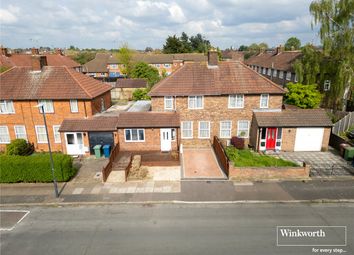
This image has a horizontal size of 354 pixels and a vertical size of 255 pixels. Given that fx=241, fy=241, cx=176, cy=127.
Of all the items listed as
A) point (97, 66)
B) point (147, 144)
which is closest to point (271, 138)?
point (147, 144)

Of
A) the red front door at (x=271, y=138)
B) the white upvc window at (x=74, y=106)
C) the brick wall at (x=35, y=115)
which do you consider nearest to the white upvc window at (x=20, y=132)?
the brick wall at (x=35, y=115)

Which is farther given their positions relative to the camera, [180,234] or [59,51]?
[59,51]

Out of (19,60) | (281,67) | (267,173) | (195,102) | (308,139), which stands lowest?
(267,173)

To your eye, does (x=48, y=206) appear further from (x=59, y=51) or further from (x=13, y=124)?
(x=59, y=51)

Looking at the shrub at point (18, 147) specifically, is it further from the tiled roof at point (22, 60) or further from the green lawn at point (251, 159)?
the tiled roof at point (22, 60)

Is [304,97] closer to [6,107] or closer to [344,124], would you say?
[344,124]

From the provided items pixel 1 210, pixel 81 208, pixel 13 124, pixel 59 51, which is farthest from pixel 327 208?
pixel 59 51
